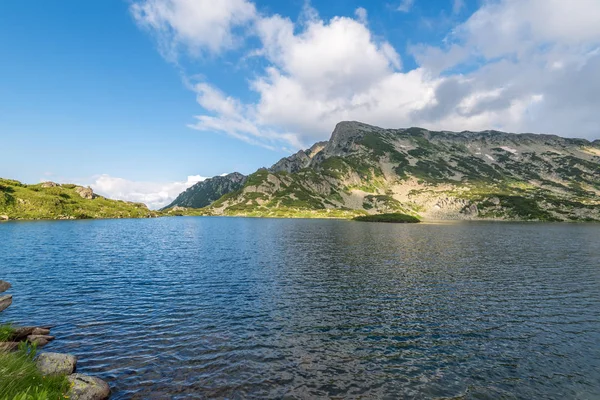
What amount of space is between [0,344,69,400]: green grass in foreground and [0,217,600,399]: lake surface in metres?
3.85

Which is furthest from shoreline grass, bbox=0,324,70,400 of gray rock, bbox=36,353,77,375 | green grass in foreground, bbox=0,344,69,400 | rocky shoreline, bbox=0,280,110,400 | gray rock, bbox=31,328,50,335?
gray rock, bbox=31,328,50,335

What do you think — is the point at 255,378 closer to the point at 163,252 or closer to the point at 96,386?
the point at 96,386

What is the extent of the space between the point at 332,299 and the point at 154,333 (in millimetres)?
22486

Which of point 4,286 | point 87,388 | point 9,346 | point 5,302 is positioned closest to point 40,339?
point 9,346

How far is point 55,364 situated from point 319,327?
72.0 feet

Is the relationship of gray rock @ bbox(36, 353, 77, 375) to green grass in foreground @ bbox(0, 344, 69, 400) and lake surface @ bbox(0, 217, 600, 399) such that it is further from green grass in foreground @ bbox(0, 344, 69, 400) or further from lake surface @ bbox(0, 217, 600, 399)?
lake surface @ bbox(0, 217, 600, 399)

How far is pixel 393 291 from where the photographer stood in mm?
45156

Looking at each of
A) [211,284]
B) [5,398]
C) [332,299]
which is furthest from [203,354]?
[211,284]

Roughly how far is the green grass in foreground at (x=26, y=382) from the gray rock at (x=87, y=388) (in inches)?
17.1

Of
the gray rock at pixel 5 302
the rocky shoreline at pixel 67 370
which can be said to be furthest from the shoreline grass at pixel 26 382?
the gray rock at pixel 5 302

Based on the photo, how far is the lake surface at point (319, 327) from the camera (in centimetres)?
2117

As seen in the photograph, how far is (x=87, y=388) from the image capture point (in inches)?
701

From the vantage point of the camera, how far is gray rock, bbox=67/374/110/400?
1708cm

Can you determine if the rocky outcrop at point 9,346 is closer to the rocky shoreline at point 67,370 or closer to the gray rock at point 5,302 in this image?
the rocky shoreline at point 67,370
